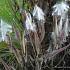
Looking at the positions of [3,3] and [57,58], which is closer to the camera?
[57,58]

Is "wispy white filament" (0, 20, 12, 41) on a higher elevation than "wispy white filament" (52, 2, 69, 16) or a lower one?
lower

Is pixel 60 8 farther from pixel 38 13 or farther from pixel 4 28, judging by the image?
pixel 4 28

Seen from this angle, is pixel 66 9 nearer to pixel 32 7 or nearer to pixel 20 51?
pixel 32 7

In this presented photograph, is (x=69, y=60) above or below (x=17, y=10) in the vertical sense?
below

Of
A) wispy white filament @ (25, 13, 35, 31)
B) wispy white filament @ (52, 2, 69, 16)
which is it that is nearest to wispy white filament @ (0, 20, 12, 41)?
wispy white filament @ (25, 13, 35, 31)

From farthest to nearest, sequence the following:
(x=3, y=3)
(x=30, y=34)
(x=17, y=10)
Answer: (x=3, y=3) < (x=17, y=10) < (x=30, y=34)

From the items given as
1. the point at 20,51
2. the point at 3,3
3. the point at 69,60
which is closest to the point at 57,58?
the point at 69,60

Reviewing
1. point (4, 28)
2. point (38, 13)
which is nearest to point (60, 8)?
point (38, 13)

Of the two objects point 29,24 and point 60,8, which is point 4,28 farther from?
point 60,8

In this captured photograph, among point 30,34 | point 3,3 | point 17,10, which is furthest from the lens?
point 3,3

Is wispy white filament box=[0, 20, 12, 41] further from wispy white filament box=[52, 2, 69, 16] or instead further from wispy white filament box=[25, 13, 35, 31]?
wispy white filament box=[52, 2, 69, 16]

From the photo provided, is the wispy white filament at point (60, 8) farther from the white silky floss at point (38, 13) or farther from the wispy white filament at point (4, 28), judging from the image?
the wispy white filament at point (4, 28)
